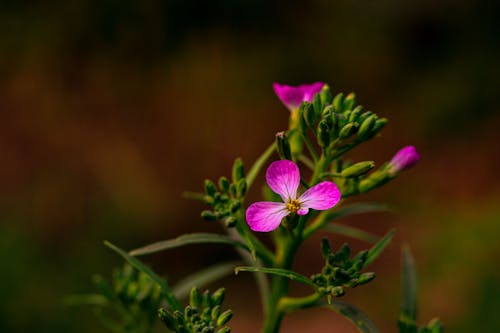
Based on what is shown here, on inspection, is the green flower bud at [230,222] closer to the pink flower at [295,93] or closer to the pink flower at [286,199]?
the pink flower at [286,199]

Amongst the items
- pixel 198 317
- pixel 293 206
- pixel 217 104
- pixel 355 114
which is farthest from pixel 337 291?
pixel 217 104

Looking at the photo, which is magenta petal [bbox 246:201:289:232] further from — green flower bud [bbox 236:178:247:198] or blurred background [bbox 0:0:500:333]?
blurred background [bbox 0:0:500:333]

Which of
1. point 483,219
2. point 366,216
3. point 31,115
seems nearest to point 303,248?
point 366,216

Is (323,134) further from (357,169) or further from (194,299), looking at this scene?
(194,299)

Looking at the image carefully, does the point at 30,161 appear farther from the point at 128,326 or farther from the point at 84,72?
the point at 128,326

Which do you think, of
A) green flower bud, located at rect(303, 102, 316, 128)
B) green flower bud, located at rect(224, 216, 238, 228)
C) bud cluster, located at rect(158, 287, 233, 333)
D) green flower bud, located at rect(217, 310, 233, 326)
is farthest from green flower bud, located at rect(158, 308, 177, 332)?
green flower bud, located at rect(303, 102, 316, 128)

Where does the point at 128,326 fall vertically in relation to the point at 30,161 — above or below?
below
